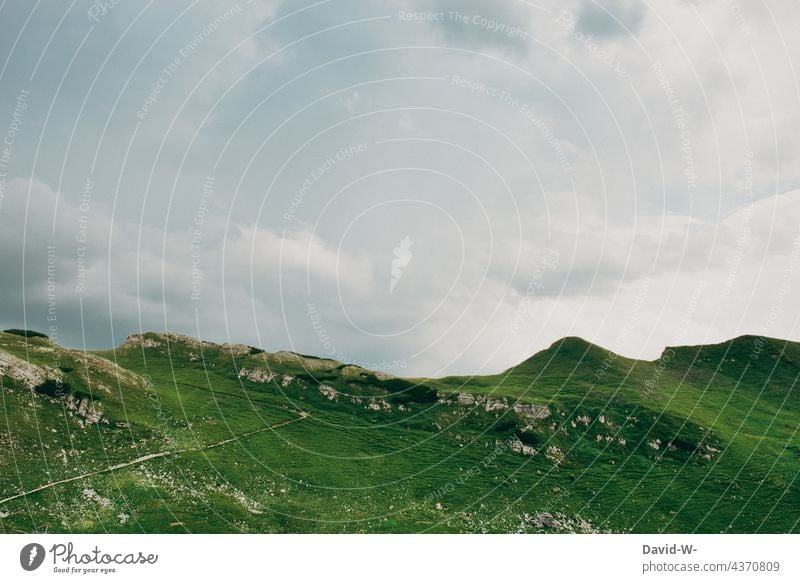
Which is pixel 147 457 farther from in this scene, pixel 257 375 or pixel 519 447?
pixel 519 447

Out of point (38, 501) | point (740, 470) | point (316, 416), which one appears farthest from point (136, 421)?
point (740, 470)

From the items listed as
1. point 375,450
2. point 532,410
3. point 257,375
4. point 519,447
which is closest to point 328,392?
point 257,375

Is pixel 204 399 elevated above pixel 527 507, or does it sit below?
above

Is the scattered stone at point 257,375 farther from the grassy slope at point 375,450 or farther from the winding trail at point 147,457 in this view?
the winding trail at point 147,457

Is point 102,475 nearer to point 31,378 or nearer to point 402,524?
point 31,378

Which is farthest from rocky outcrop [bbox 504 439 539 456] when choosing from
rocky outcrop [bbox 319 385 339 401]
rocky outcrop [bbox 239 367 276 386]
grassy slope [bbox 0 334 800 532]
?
rocky outcrop [bbox 239 367 276 386]
